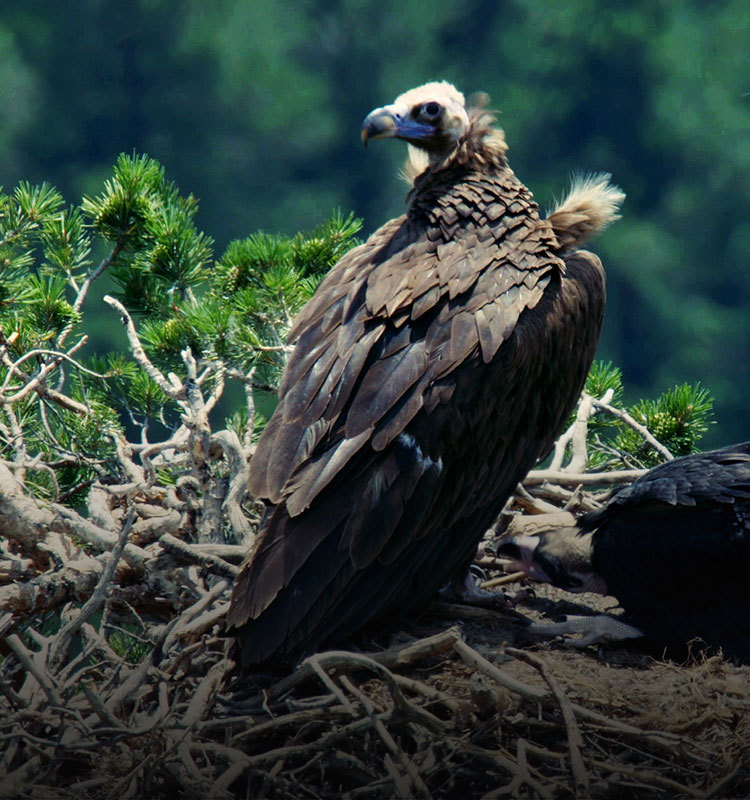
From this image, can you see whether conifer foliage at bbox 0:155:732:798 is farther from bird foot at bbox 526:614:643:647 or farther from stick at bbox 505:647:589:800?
bird foot at bbox 526:614:643:647

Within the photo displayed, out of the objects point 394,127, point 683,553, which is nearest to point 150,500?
point 394,127

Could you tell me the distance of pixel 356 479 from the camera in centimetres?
200

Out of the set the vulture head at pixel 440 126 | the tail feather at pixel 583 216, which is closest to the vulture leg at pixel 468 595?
the tail feather at pixel 583 216

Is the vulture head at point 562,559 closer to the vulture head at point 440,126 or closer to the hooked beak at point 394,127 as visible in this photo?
the vulture head at point 440,126

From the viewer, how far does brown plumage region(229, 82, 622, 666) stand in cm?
195

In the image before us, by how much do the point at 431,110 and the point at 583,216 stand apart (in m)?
0.58

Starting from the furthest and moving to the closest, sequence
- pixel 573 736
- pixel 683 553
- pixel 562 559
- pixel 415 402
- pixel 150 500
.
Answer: pixel 150 500
pixel 562 559
pixel 683 553
pixel 415 402
pixel 573 736

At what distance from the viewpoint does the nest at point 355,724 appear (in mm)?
1448

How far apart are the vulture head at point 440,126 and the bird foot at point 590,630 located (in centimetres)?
140

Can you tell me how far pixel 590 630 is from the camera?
2.35 meters

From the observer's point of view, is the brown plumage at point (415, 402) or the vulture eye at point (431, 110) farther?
the vulture eye at point (431, 110)

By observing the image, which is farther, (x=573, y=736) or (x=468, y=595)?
(x=468, y=595)

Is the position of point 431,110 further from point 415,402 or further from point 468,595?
point 468,595

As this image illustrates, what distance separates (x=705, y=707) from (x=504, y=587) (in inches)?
44.1
